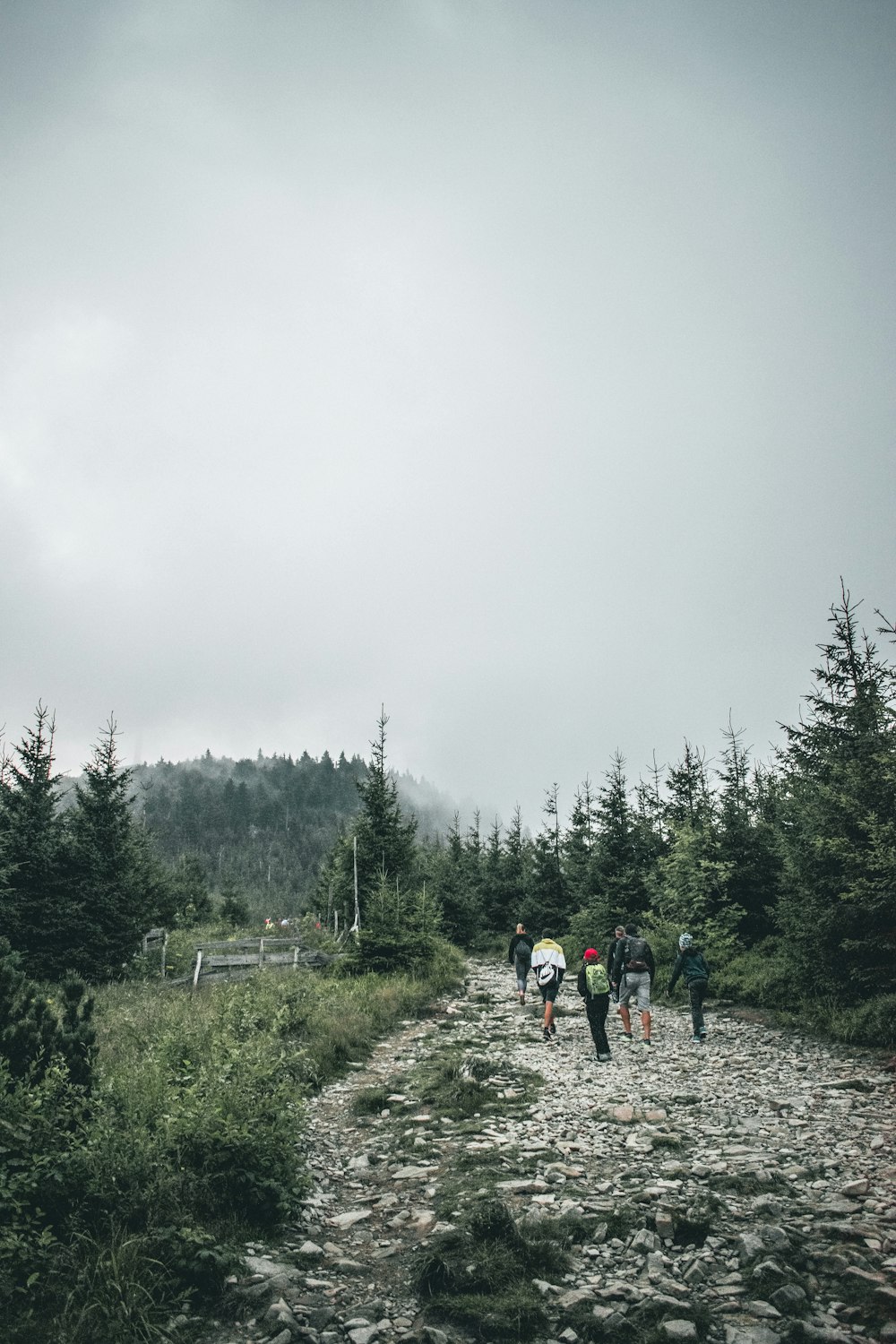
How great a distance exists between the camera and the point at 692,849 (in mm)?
21297

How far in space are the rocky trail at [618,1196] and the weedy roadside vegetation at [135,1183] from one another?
493 millimetres

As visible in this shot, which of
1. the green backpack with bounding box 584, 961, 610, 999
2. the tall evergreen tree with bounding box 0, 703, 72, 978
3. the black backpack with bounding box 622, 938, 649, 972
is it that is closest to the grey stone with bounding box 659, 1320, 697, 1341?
the green backpack with bounding box 584, 961, 610, 999

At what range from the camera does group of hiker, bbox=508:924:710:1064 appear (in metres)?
12.9

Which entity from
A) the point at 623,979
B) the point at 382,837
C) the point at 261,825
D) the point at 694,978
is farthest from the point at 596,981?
the point at 261,825

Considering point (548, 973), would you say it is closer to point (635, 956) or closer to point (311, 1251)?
point (635, 956)

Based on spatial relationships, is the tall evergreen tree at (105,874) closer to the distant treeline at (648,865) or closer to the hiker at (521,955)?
the distant treeline at (648,865)

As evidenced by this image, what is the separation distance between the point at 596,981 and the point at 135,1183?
31.2 ft

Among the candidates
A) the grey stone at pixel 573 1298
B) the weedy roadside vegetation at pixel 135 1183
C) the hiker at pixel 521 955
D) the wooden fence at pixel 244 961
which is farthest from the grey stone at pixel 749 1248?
the wooden fence at pixel 244 961

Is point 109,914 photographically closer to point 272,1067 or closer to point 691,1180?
point 272,1067

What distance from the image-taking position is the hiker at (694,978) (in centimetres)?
1389

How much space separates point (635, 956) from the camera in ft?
47.3

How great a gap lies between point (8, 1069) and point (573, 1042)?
11.8 metres

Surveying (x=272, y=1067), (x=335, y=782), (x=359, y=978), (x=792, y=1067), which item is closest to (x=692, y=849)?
(x=792, y=1067)

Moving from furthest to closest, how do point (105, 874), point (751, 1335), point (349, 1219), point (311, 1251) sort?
1. point (105, 874)
2. point (349, 1219)
3. point (311, 1251)
4. point (751, 1335)
